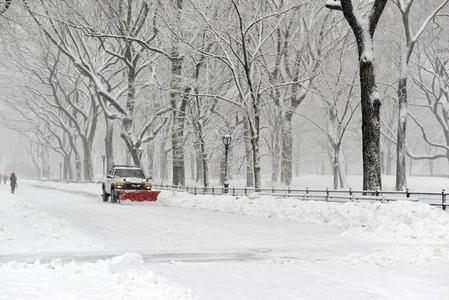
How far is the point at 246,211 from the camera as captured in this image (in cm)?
2208

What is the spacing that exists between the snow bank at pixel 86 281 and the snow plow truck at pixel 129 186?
18926mm

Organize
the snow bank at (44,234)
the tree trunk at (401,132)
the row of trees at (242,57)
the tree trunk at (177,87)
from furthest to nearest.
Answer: the tree trunk at (177,87)
the tree trunk at (401,132)
the row of trees at (242,57)
the snow bank at (44,234)

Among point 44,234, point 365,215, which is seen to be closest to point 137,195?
point 44,234

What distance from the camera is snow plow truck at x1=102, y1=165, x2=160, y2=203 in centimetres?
2775

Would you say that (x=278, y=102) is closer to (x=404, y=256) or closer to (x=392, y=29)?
(x=392, y=29)

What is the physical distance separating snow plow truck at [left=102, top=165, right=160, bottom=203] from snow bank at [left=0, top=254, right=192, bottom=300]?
18.9 m

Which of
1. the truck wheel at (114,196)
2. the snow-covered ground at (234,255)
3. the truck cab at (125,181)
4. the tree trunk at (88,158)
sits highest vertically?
the tree trunk at (88,158)

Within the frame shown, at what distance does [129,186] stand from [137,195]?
842 millimetres

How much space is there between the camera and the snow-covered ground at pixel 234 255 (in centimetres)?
716

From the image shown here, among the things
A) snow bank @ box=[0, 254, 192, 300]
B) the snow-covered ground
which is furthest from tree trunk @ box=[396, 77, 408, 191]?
snow bank @ box=[0, 254, 192, 300]

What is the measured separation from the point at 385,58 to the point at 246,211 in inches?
934

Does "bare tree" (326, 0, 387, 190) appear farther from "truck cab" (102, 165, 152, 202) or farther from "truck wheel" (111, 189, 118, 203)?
"truck wheel" (111, 189, 118, 203)

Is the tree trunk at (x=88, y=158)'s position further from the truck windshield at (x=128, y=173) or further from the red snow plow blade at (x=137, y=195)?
the red snow plow blade at (x=137, y=195)

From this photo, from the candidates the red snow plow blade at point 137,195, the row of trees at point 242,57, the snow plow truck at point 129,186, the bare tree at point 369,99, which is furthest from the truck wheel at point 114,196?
the bare tree at point 369,99
